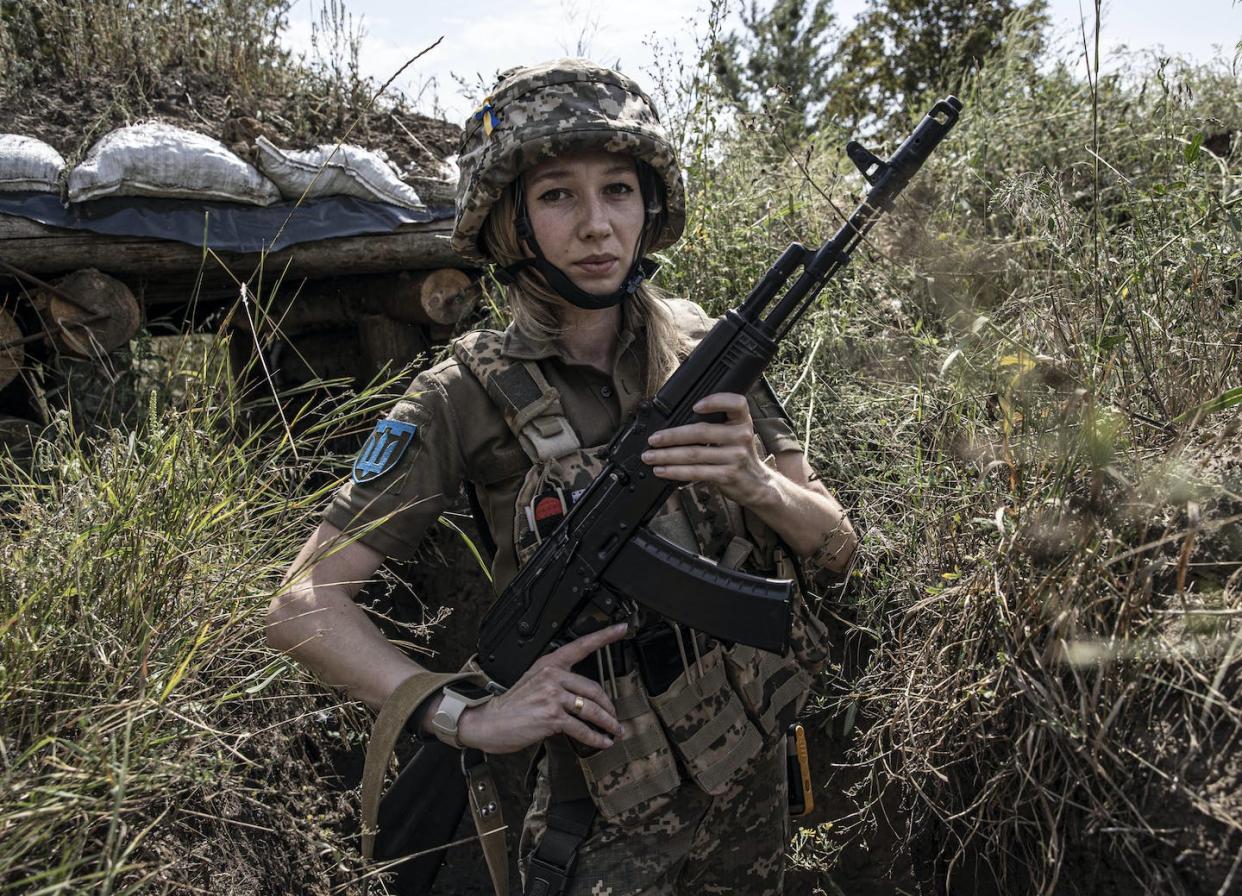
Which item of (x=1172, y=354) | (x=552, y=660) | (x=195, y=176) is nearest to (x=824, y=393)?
(x=1172, y=354)

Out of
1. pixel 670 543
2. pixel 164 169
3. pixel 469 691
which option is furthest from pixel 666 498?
pixel 164 169

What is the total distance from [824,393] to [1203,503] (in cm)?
179

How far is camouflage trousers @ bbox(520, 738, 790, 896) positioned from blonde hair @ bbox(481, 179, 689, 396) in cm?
93

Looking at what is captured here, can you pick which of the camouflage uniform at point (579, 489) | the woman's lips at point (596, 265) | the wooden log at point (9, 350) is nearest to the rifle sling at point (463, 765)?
the camouflage uniform at point (579, 489)

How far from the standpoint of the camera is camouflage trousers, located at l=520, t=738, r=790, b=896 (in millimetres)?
1989

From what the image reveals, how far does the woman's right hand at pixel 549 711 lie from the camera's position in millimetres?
1955

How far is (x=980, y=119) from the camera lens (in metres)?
4.59

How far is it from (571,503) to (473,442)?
28 cm

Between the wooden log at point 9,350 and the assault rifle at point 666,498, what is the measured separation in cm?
311

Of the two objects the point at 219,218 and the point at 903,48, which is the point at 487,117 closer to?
the point at 219,218

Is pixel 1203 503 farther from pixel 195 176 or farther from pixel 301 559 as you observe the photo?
pixel 195 176

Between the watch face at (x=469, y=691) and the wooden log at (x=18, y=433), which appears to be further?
the wooden log at (x=18, y=433)

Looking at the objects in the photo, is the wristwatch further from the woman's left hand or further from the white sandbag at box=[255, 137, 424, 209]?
the white sandbag at box=[255, 137, 424, 209]

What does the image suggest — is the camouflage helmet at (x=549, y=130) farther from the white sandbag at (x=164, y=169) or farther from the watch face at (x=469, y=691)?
the white sandbag at (x=164, y=169)
